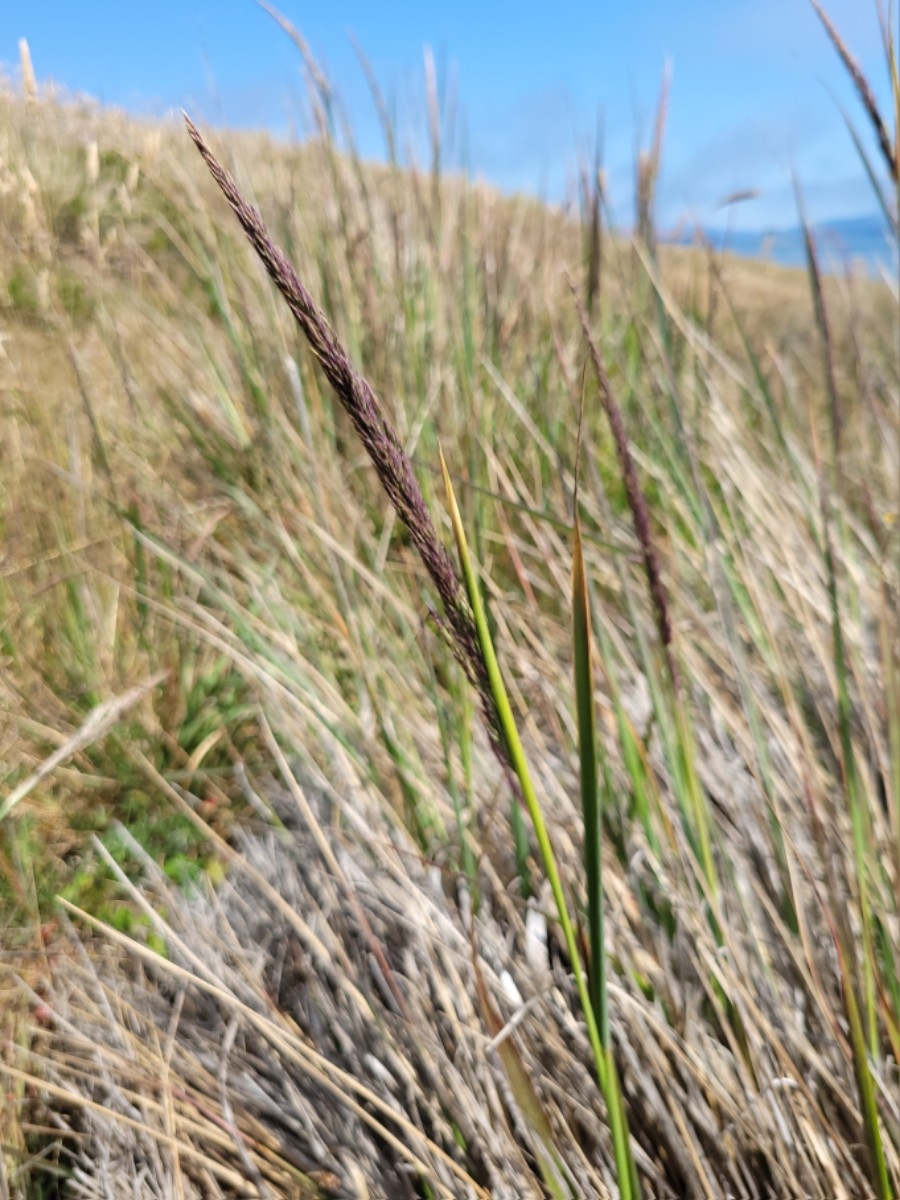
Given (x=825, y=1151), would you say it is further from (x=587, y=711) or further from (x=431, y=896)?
(x=587, y=711)

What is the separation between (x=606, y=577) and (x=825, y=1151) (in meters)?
0.97

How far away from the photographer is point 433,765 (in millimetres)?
1213

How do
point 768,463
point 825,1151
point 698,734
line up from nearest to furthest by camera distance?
point 825,1151, point 698,734, point 768,463

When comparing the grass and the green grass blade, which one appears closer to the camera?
the green grass blade

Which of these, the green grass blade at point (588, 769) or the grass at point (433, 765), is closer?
the green grass blade at point (588, 769)

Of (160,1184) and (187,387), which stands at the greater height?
(187,387)

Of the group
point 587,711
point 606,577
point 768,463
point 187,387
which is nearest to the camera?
point 587,711

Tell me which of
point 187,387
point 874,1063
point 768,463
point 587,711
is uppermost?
point 187,387

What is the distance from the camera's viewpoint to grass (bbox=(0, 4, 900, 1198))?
73cm

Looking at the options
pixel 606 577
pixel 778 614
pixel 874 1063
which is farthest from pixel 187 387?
pixel 874 1063

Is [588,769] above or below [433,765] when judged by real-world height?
above

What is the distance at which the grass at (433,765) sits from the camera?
0.73 metres

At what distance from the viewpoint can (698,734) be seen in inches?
46.4

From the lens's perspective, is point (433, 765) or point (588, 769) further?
point (433, 765)
